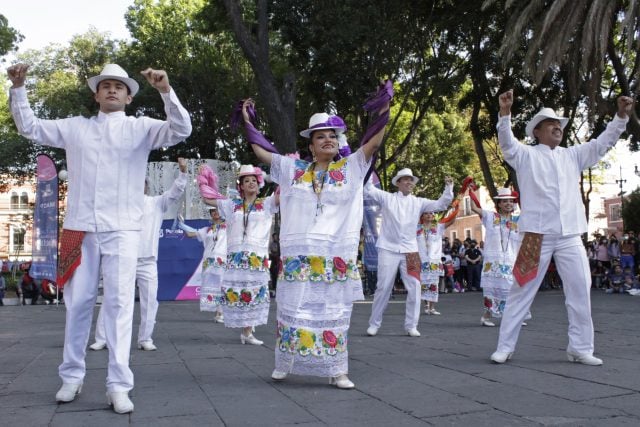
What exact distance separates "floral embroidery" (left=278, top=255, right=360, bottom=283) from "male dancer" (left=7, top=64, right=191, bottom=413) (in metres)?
1.22

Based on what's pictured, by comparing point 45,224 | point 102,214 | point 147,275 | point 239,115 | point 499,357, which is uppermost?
point 239,115

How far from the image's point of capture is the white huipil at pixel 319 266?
207 inches

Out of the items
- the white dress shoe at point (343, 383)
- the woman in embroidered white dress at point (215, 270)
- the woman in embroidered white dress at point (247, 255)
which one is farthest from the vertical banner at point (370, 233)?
the white dress shoe at point (343, 383)

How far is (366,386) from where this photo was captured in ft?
17.0

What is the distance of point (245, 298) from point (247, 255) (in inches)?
20.4

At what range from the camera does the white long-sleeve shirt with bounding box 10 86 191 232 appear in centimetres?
465

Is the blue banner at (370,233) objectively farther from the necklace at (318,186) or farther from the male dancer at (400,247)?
the necklace at (318,186)

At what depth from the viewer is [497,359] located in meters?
6.15

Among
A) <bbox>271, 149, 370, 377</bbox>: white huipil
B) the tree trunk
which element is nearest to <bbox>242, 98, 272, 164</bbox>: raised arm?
<bbox>271, 149, 370, 377</bbox>: white huipil

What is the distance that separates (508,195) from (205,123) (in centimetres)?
1887

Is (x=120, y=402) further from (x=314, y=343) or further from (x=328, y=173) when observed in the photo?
(x=328, y=173)

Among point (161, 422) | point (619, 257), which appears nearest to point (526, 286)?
point (161, 422)

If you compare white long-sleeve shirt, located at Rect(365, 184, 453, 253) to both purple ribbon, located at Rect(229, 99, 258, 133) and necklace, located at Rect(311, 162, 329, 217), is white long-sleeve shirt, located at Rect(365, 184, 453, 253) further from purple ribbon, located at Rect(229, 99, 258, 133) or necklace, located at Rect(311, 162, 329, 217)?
necklace, located at Rect(311, 162, 329, 217)

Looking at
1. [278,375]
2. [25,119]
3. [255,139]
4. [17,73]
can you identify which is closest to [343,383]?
[278,375]
